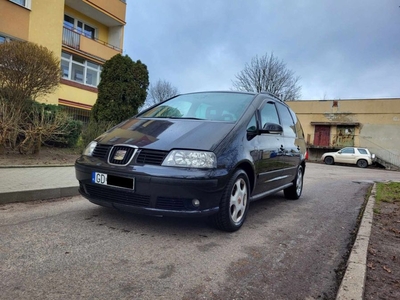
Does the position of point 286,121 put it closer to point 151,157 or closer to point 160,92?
point 151,157

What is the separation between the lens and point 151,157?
321 centimetres

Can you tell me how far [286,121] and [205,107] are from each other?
1872 millimetres

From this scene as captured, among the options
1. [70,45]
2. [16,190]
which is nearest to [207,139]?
[16,190]

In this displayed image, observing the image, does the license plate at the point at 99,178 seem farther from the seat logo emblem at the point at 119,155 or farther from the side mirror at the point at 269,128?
the side mirror at the point at 269,128

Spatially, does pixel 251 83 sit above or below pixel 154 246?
above

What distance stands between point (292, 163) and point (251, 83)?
35070 millimetres

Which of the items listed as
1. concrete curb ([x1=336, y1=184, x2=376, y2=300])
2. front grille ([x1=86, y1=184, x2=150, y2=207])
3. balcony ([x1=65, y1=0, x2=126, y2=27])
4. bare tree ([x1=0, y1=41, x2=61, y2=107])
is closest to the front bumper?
front grille ([x1=86, y1=184, x2=150, y2=207])

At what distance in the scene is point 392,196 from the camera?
22.5 feet

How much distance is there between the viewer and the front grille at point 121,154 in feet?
10.8

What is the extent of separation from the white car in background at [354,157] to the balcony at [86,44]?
742 inches

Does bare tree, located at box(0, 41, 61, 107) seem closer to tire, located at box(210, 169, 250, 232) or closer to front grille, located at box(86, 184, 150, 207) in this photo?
front grille, located at box(86, 184, 150, 207)

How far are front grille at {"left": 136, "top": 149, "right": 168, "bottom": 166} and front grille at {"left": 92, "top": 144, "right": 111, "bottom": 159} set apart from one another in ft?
1.55

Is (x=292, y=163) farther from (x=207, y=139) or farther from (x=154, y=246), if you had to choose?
(x=154, y=246)

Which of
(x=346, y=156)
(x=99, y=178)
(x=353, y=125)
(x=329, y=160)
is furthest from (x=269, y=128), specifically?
(x=353, y=125)
